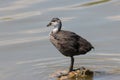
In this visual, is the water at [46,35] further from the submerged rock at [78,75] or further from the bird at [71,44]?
the bird at [71,44]

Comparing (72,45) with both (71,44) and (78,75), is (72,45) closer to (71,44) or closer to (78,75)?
(71,44)

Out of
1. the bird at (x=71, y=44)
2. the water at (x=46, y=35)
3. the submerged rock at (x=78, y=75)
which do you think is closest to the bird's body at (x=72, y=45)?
the bird at (x=71, y=44)

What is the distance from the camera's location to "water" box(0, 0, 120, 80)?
13625 mm

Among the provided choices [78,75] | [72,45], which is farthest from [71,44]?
[78,75]

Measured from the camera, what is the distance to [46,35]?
643 inches

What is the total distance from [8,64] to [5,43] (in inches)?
68.4

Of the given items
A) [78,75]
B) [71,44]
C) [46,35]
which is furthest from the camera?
[46,35]

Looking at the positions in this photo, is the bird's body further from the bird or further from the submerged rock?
the submerged rock

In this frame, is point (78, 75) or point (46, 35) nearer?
point (78, 75)

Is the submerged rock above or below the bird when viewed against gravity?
below

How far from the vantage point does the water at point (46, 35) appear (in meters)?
13.6

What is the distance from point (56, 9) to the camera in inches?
733

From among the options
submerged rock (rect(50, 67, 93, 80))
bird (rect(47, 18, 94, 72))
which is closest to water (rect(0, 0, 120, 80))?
submerged rock (rect(50, 67, 93, 80))

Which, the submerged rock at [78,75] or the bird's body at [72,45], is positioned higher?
the bird's body at [72,45]
